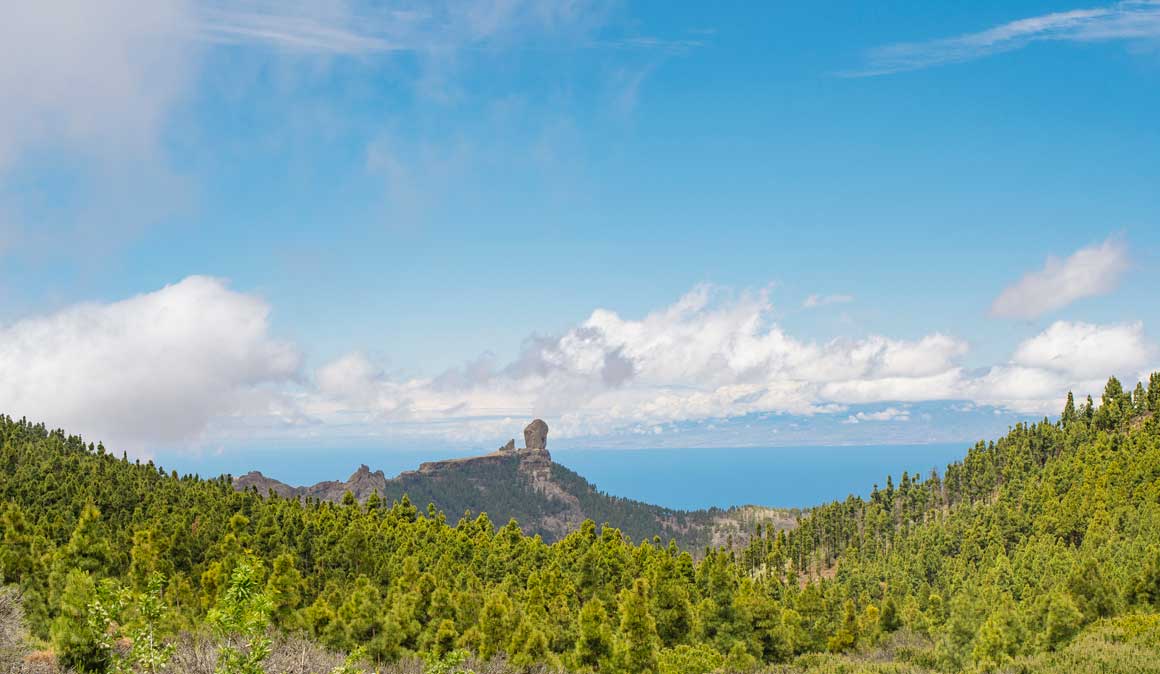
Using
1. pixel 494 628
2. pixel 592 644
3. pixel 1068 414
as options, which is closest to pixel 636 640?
pixel 592 644

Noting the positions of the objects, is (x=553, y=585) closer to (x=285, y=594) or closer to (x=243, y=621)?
(x=285, y=594)

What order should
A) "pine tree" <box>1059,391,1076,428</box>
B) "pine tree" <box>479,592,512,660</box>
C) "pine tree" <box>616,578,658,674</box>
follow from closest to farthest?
"pine tree" <box>616,578,658,674</box> → "pine tree" <box>479,592,512,660</box> → "pine tree" <box>1059,391,1076,428</box>

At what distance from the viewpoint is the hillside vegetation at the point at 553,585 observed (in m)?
38.6

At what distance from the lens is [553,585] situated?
62.2m

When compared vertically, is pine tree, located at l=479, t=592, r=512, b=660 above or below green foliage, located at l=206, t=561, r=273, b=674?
below

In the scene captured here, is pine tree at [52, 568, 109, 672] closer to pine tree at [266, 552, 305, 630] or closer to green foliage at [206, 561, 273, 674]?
green foliage at [206, 561, 273, 674]

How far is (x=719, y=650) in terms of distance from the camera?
Result: 2208 inches

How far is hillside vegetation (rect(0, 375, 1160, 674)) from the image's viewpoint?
3862 cm

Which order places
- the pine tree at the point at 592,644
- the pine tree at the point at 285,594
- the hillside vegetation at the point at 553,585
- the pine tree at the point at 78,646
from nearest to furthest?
the pine tree at the point at 78,646, the hillside vegetation at the point at 553,585, the pine tree at the point at 592,644, the pine tree at the point at 285,594

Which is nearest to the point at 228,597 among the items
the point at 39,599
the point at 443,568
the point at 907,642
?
the point at 39,599

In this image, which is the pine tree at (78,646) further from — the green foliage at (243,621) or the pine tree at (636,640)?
the pine tree at (636,640)

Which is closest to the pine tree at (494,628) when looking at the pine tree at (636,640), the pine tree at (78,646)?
the pine tree at (636,640)

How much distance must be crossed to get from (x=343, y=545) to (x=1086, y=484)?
9663 cm

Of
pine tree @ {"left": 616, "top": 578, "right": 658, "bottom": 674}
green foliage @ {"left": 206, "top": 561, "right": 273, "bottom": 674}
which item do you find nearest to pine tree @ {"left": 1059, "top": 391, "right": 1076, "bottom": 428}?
pine tree @ {"left": 616, "top": 578, "right": 658, "bottom": 674}
